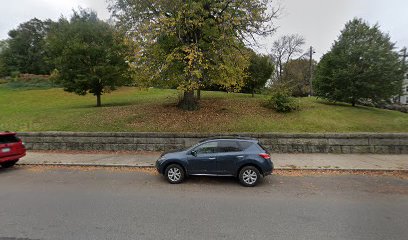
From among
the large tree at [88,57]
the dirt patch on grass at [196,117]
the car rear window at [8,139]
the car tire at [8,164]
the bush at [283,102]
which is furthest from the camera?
the large tree at [88,57]

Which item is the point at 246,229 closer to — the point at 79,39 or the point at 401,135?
the point at 401,135

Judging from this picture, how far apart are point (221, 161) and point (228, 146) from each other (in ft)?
1.75

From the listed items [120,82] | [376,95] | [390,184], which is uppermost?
[120,82]

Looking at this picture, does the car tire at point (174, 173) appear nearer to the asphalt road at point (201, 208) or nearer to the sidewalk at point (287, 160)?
the asphalt road at point (201, 208)

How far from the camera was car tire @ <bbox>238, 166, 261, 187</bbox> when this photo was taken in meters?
7.20

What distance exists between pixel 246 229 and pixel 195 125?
9.08m

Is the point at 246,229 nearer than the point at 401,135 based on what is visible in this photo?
Yes

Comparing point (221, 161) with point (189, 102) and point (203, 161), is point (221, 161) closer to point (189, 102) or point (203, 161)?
point (203, 161)

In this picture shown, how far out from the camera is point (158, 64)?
12.8 metres

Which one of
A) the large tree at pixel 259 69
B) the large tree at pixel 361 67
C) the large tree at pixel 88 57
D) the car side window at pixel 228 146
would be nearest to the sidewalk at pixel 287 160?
the car side window at pixel 228 146

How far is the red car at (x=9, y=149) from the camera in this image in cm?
909

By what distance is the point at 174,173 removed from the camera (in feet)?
24.6

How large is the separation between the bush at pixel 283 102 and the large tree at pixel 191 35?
2973mm

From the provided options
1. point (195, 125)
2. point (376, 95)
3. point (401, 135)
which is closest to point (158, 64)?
point (195, 125)
